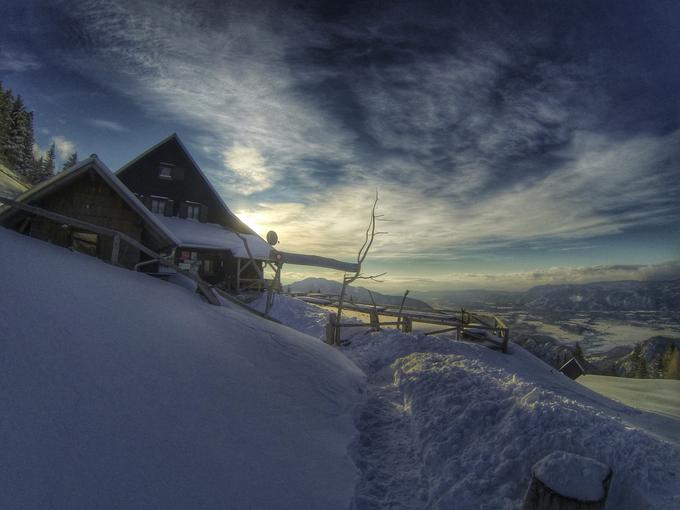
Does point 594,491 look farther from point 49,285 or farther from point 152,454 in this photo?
point 49,285

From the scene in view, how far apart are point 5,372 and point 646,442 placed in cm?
793

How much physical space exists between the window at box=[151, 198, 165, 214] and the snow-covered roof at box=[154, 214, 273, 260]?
0.74 metres

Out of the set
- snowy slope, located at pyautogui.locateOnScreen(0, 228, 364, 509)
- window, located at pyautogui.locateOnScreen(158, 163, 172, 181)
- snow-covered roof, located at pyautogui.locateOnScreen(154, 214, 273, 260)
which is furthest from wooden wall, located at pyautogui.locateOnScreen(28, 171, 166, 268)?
window, located at pyautogui.locateOnScreen(158, 163, 172, 181)

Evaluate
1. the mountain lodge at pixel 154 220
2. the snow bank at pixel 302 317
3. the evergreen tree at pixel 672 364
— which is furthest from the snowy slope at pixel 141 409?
the evergreen tree at pixel 672 364

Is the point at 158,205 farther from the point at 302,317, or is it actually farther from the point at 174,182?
the point at 302,317

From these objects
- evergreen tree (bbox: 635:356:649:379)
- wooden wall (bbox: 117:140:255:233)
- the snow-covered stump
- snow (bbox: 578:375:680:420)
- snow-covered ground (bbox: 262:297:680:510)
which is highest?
wooden wall (bbox: 117:140:255:233)

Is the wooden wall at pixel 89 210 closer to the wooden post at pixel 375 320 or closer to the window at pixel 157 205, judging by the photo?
the wooden post at pixel 375 320

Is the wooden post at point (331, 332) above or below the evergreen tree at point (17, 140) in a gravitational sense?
below

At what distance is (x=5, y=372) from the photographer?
125 inches

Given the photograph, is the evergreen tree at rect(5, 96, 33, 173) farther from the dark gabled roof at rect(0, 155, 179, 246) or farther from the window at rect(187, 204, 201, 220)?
the dark gabled roof at rect(0, 155, 179, 246)

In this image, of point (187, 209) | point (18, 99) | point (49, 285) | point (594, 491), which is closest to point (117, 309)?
point (49, 285)

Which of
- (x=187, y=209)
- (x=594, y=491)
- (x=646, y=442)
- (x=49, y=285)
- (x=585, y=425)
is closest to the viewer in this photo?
(x=594, y=491)

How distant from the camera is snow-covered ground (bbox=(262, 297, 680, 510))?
12.2 ft

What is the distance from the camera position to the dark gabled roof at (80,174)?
32.9ft
